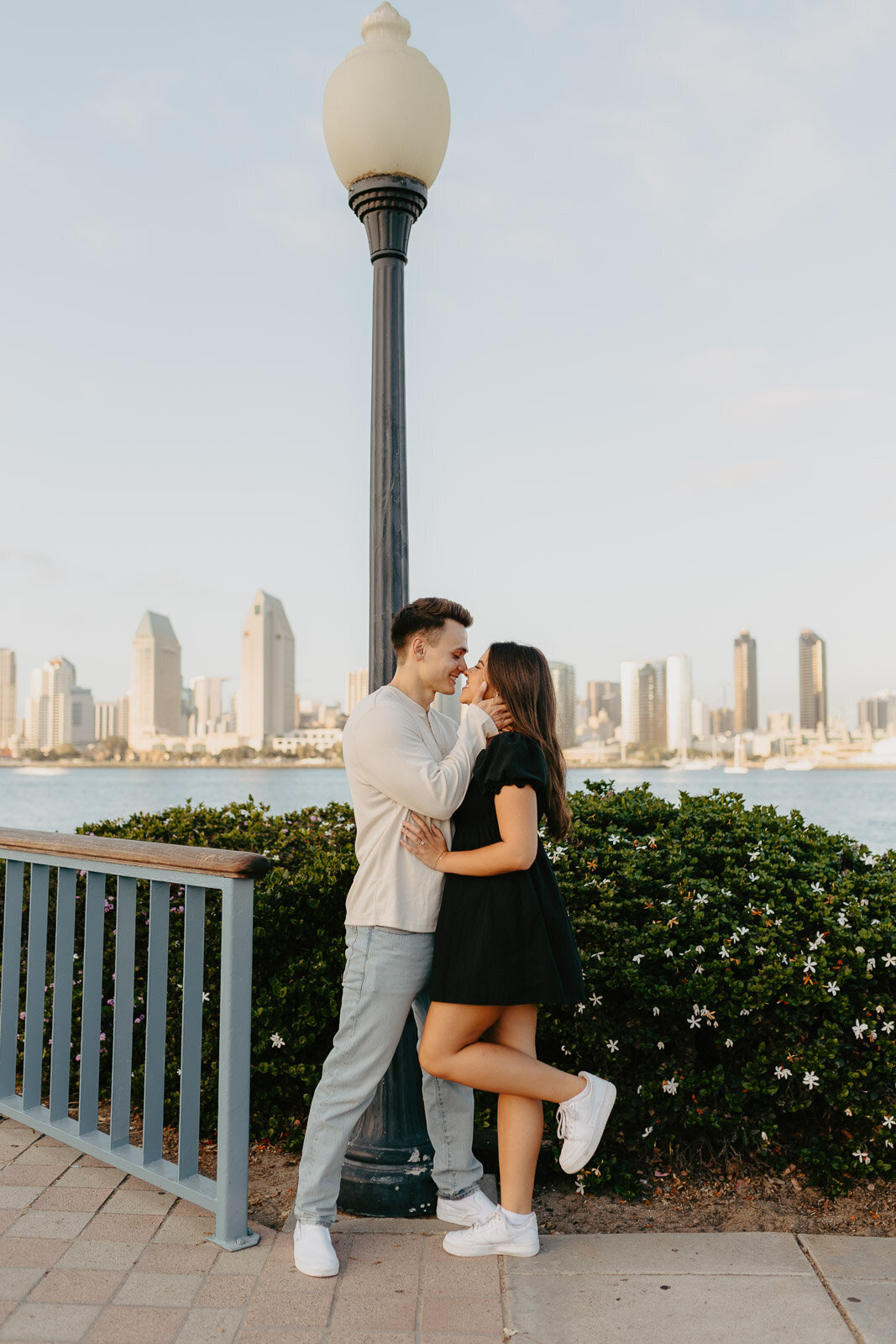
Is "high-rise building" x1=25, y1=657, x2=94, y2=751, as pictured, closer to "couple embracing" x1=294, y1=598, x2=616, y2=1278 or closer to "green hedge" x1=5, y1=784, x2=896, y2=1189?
"green hedge" x1=5, y1=784, x2=896, y2=1189

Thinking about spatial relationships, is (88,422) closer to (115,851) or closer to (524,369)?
(524,369)

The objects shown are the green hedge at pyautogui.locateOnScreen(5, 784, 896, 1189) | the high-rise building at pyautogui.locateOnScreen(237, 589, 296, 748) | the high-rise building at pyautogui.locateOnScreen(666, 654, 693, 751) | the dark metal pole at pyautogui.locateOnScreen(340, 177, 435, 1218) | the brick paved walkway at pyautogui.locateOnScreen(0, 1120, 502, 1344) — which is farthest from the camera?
the high-rise building at pyautogui.locateOnScreen(237, 589, 296, 748)

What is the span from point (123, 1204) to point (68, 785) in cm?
8430

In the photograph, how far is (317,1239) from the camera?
8.29 feet

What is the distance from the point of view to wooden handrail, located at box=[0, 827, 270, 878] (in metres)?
2.49

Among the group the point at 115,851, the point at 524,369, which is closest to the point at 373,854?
the point at 115,851

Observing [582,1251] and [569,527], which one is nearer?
[582,1251]

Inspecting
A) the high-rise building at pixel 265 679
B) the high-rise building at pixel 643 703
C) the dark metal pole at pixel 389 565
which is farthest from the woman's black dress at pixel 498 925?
the high-rise building at pixel 265 679

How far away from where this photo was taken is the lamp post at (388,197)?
3.14 metres

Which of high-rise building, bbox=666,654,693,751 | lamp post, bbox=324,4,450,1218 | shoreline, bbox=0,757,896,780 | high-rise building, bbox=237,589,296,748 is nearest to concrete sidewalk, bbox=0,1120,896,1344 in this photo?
lamp post, bbox=324,4,450,1218

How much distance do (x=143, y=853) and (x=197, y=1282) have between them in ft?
3.56

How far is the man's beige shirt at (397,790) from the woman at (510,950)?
49 mm

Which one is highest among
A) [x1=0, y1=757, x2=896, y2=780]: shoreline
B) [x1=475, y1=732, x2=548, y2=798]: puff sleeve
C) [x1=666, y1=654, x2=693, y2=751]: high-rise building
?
[x1=666, y1=654, x2=693, y2=751]: high-rise building

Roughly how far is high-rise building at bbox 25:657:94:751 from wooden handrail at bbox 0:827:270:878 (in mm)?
71862
